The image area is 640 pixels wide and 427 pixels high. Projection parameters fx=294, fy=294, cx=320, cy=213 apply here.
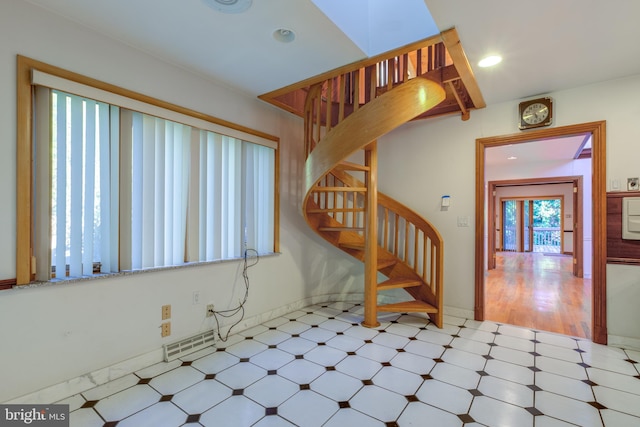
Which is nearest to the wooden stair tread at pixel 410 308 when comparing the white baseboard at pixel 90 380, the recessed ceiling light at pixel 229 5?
the white baseboard at pixel 90 380

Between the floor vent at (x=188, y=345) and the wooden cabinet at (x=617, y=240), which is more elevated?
the wooden cabinet at (x=617, y=240)

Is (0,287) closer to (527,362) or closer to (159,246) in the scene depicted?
(159,246)

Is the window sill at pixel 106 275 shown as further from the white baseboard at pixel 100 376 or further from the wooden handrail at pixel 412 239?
the wooden handrail at pixel 412 239

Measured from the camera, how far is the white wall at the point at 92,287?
1654 millimetres

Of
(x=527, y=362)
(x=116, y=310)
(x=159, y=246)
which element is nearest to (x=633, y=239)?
(x=527, y=362)

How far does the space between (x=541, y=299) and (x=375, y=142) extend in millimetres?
3432

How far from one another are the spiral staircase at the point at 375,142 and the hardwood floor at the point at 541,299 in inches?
43.6

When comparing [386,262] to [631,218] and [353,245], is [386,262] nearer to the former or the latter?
[353,245]

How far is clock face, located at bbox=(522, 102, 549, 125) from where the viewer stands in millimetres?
2885

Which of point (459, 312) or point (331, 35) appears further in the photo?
point (459, 312)

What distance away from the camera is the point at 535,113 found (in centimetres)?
292

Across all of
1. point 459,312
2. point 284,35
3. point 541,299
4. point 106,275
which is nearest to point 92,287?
point 106,275

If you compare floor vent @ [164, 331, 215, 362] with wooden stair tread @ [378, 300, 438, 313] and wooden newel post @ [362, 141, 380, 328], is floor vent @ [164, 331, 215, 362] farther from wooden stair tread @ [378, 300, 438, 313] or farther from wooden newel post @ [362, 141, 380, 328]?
wooden stair tread @ [378, 300, 438, 313]

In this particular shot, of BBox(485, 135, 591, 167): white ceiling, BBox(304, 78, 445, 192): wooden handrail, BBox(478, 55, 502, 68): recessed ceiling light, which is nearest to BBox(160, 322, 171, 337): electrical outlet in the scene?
BBox(304, 78, 445, 192): wooden handrail
